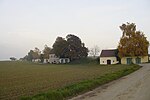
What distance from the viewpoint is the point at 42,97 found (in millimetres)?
14320

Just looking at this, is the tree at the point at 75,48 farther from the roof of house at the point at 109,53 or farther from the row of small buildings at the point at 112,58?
the row of small buildings at the point at 112,58

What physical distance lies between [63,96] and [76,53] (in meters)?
87.0

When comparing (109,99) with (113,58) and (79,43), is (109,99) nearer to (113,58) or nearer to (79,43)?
(113,58)

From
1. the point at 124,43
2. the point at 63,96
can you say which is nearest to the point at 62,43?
the point at 124,43

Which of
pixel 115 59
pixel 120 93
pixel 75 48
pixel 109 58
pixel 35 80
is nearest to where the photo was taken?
pixel 120 93

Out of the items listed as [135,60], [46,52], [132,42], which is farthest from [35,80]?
[46,52]

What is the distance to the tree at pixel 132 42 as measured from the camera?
73.8m

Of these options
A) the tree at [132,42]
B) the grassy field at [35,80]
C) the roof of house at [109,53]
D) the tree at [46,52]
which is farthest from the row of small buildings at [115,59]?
the tree at [46,52]

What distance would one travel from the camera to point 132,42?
73375mm

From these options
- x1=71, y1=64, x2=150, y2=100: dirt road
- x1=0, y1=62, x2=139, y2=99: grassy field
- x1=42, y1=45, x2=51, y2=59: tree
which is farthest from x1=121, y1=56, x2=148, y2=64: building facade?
x1=42, y1=45, x2=51, y2=59: tree

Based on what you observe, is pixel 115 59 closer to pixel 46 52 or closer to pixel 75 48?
pixel 75 48

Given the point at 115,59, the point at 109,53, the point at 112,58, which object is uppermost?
the point at 109,53

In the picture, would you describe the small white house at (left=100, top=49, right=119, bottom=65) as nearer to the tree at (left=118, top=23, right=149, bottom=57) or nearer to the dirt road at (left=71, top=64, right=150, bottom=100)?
the tree at (left=118, top=23, right=149, bottom=57)

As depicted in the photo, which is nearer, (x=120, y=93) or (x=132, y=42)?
(x=120, y=93)
